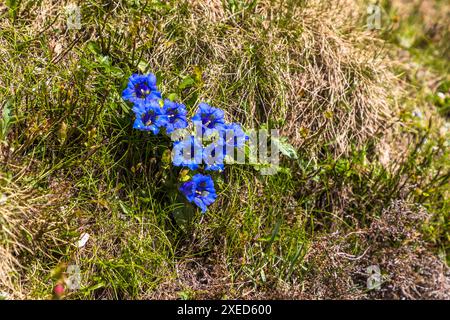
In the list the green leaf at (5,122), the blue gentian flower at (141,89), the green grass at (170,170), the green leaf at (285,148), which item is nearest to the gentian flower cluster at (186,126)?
the blue gentian flower at (141,89)

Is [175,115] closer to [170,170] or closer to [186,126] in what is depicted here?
[186,126]

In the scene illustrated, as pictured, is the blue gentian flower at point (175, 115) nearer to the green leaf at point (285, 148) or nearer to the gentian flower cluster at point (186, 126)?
the gentian flower cluster at point (186, 126)

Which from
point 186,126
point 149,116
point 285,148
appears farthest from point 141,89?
point 285,148

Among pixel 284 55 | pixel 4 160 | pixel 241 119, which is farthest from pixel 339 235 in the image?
pixel 4 160

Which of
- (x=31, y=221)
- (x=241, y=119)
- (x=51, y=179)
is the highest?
(x=241, y=119)

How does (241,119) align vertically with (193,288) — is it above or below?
above

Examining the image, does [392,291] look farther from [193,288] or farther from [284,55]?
[284,55]
